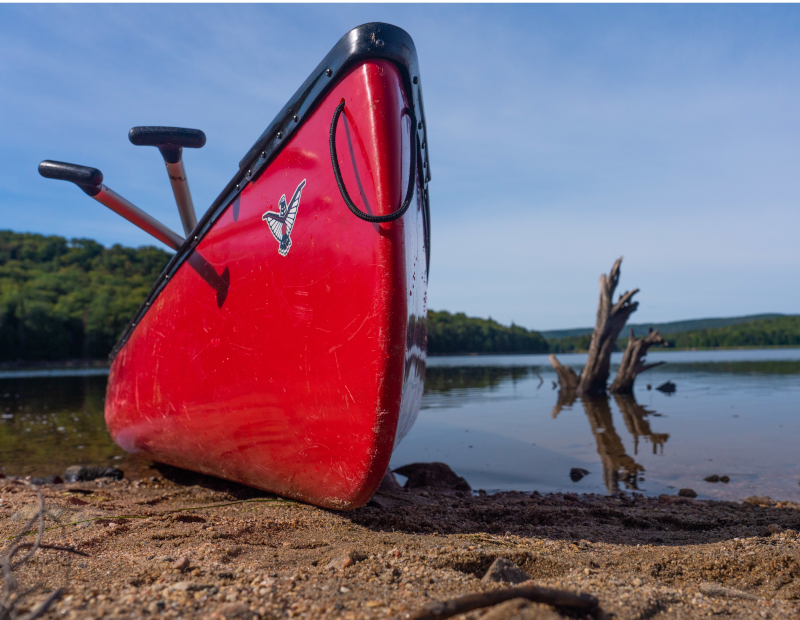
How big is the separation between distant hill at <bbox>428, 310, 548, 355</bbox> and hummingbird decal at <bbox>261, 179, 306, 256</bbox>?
2263 inches

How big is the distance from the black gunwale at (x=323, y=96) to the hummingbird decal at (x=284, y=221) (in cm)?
36

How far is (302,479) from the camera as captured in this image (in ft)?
9.27

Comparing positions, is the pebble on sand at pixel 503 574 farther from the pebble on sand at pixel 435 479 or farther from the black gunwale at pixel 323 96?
the pebble on sand at pixel 435 479

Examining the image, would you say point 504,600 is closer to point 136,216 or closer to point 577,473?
point 136,216

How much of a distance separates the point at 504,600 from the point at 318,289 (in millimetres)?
1650

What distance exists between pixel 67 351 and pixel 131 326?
179 ft

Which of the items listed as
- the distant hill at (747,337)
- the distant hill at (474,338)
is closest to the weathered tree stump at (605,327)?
the distant hill at (474,338)

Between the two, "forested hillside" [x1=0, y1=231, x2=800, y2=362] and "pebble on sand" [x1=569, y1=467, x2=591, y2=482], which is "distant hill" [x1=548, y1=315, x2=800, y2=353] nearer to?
"forested hillside" [x1=0, y1=231, x2=800, y2=362]

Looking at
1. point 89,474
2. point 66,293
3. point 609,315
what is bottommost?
point 89,474

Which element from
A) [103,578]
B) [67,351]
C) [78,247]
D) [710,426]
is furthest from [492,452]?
[78,247]

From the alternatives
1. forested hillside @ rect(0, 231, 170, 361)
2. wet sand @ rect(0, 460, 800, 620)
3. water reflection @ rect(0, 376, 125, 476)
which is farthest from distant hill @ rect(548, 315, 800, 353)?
wet sand @ rect(0, 460, 800, 620)

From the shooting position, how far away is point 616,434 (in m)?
8.14

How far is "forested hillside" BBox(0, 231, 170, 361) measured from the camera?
4788cm

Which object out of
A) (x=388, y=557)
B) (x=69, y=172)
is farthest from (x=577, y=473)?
(x=69, y=172)
